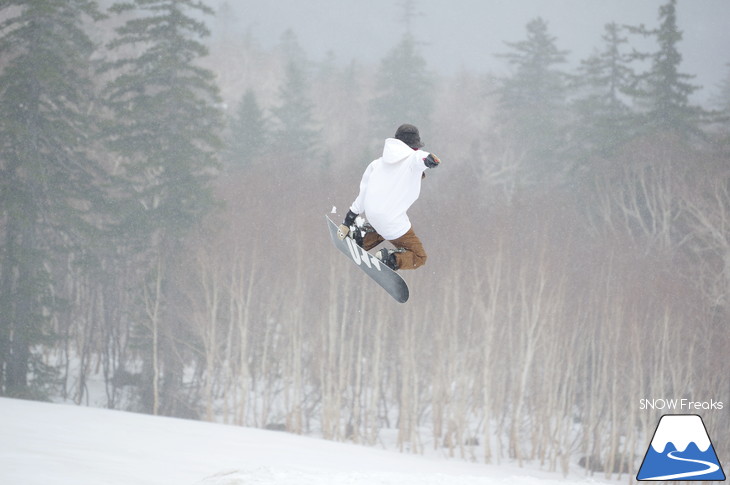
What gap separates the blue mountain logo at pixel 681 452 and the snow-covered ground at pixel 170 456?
17.5ft

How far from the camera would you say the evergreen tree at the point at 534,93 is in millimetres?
46219

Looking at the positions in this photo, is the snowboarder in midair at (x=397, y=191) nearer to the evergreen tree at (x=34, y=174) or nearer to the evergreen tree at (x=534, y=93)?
the evergreen tree at (x=34, y=174)

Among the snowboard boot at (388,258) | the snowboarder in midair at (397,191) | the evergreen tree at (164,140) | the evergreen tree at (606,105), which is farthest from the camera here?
the evergreen tree at (606,105)

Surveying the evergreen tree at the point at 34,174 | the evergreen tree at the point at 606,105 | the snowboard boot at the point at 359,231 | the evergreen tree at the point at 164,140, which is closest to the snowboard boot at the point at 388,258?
the snowboard boot at the point at 359,231

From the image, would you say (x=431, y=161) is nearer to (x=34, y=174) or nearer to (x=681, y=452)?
(x=681, y=452)

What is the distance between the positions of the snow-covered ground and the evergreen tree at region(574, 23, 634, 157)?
2106cm

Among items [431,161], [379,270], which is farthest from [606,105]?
[431,161]

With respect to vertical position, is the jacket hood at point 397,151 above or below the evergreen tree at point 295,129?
below

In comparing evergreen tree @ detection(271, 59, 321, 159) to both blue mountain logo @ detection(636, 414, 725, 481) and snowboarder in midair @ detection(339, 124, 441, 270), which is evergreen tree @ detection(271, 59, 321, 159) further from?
snowboarder in midair @ detection(339, 124, 441, 270)

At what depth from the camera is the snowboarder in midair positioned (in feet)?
19.4

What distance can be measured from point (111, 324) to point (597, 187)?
22.1 m

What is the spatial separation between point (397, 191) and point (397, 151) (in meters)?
0.31

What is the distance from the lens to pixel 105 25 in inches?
2121

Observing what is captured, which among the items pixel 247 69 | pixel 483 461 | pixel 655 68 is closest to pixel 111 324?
pixel 483 461
